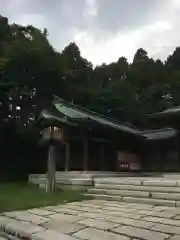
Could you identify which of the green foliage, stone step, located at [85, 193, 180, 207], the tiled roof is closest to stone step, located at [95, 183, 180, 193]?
stone step, located at [85, 193, 180, 207]

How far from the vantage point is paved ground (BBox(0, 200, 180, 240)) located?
16.8ft

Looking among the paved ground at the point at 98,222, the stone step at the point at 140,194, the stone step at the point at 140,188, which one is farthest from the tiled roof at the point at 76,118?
the paved ground at the point at 98,222

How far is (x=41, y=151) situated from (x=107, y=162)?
14.1 ft

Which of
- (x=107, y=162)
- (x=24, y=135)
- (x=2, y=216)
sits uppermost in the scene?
(x=24, y=135)

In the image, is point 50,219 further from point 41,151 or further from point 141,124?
point 141,124

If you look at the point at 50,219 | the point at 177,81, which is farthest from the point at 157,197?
the point at 177,81

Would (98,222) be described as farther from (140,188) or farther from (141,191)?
(140,188)

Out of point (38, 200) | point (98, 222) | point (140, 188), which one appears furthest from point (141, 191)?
point (98, 222)

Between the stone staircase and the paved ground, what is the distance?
33cm

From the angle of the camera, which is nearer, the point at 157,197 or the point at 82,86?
the point at 157,197

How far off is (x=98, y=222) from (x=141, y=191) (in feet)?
9.89

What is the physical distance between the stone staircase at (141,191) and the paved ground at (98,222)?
333 millimetres

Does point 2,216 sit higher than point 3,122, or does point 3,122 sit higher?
point 3,122

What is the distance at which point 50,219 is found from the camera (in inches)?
264
